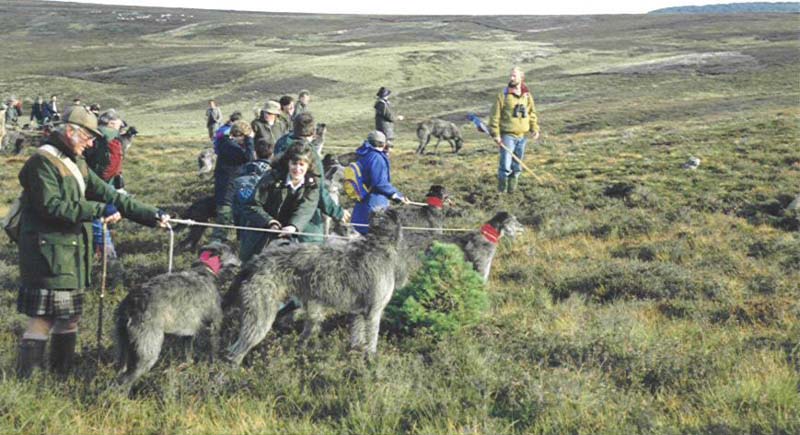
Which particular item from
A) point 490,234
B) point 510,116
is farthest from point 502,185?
point 490,234

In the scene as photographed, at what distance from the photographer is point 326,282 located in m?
5.71

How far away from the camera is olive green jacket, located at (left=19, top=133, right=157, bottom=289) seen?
447cm

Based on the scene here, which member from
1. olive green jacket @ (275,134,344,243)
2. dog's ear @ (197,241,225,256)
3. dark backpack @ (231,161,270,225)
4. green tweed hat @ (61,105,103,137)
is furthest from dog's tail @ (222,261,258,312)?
green tweed hat @ (61,105,103,137)

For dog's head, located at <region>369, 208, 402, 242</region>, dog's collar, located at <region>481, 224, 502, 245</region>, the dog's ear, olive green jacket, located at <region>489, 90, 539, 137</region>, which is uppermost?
olive green jacket, located at <region>489, 90, 539, 137</region>

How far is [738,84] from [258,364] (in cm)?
5396

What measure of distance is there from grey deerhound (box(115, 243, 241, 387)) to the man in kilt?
46cm

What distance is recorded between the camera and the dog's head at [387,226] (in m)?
5.98

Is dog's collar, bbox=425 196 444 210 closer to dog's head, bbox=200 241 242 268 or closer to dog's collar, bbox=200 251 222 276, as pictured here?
dog's head, bbox=200 241 242 268

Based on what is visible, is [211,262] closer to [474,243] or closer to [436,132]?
[474,243]

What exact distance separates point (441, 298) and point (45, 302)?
3.46m

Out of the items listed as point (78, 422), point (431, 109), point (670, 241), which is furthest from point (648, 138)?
point (431, 109)

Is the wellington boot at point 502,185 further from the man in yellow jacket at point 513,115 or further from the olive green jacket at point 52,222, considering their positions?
the olive green jacket at point 52,222

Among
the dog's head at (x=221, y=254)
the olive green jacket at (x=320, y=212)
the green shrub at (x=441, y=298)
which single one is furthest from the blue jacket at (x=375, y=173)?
the dog's head at (x=221, y=254)

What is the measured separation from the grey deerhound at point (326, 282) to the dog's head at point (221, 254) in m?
0.65
